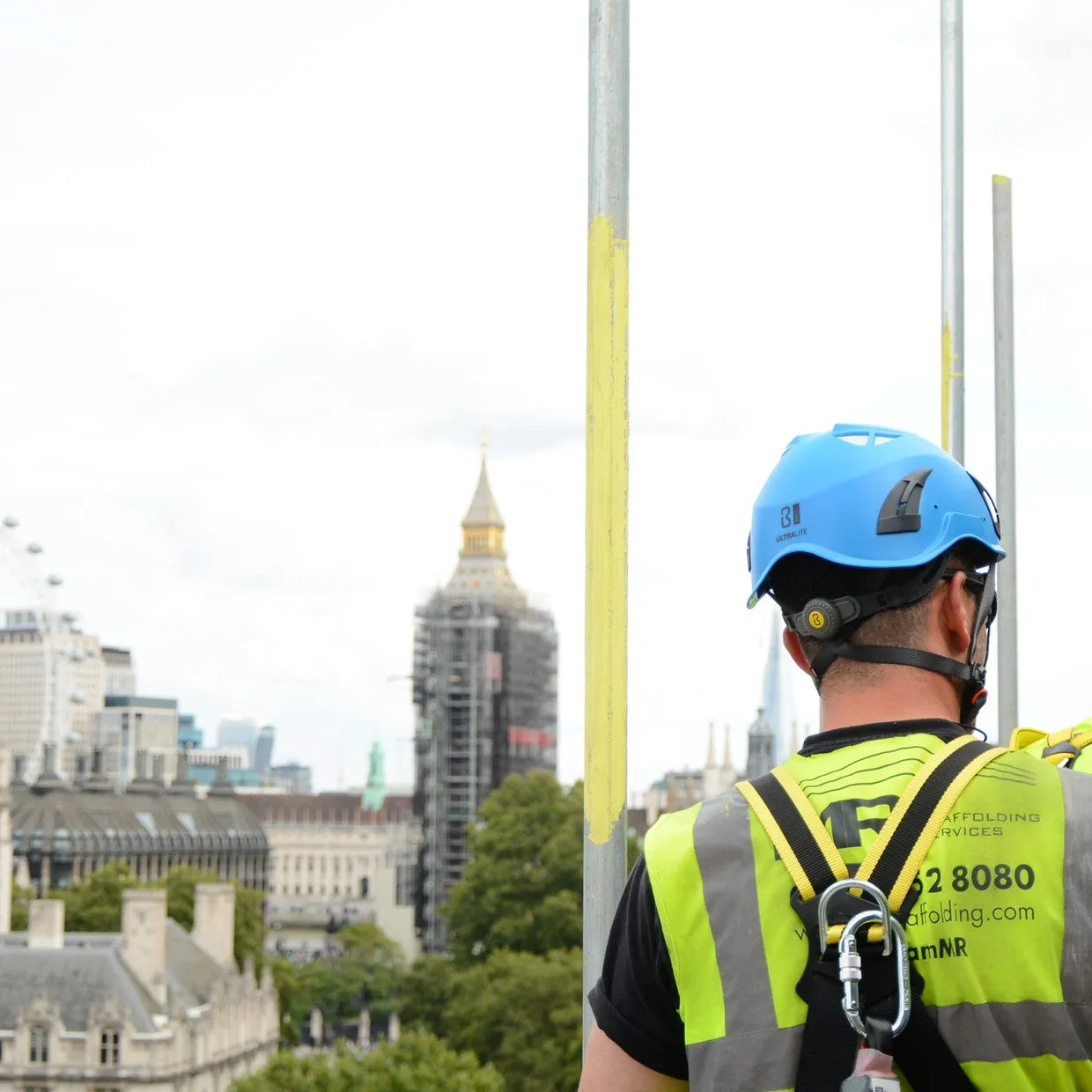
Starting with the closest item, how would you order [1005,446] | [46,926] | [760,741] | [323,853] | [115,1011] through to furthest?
[1005,446] < [115,1011] < [46,926] < [760,741] < [323,853]

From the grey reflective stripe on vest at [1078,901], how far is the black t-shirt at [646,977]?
0.62 feet

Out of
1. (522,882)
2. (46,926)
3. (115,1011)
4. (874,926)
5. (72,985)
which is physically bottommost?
(115,1011)

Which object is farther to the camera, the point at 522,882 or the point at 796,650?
the point at 522,882

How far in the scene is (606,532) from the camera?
3.75 meters

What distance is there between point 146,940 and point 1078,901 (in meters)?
48.3

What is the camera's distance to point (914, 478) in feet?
8.48

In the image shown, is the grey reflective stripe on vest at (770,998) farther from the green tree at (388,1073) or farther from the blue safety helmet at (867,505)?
the green tree at (388,1073)

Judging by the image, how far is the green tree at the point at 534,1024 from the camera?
1638 inches

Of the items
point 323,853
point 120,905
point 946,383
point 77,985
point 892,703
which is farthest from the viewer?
point 323,853

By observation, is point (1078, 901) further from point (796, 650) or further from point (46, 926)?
point (46, 926)

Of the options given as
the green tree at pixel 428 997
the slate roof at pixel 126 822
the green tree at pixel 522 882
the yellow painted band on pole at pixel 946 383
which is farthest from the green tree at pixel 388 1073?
the slate roof at pixel 126 822

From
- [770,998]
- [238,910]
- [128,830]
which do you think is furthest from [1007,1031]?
[128,830]

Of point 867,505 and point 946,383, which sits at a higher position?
point 946,383

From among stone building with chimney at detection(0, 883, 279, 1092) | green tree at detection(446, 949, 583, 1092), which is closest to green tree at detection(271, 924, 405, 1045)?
stone building with chimney at detection(0, 883, 279, 1092)
